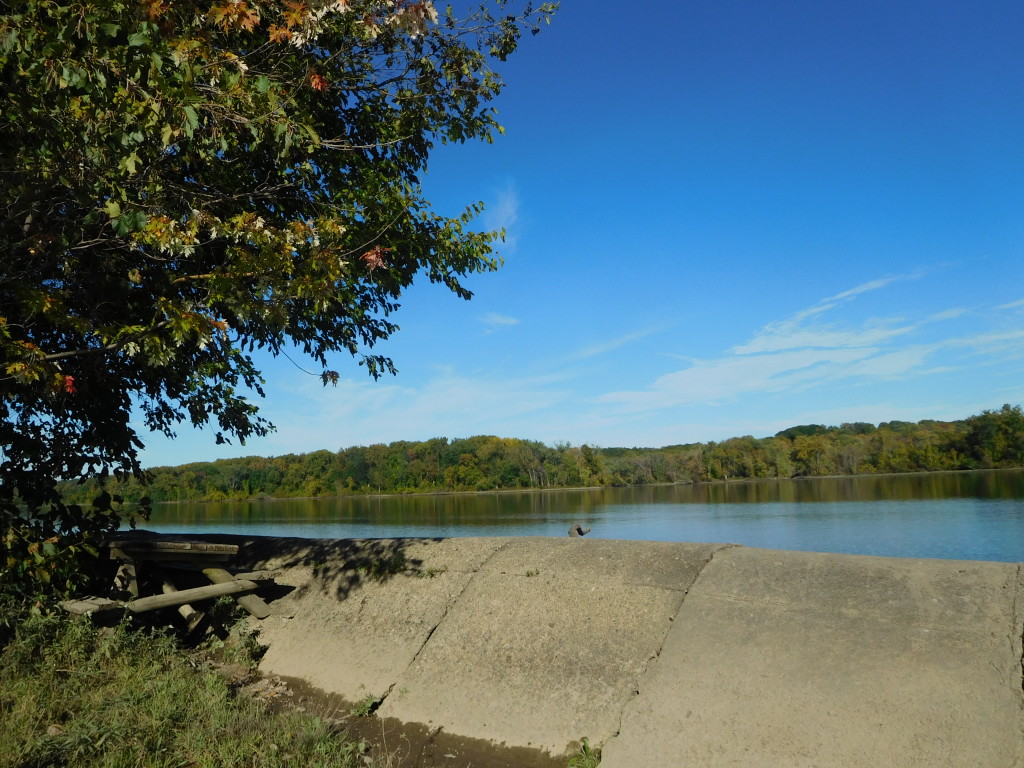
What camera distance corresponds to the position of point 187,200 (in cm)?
629

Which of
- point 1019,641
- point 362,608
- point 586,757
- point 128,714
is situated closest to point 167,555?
point 362,608

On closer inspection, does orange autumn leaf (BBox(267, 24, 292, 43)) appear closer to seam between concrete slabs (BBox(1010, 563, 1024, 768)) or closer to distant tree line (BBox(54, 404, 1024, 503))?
seam between concrete slabs (BBox(1010, 563, 1024, 768))

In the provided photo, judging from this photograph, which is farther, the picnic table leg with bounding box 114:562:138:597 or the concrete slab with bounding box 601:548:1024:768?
the picnic table leg with bounding box 114:562:138:597

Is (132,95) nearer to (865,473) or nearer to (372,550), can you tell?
(372,550)

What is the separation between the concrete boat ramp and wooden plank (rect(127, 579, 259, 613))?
51 cm

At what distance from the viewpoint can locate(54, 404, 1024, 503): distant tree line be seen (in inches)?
3442

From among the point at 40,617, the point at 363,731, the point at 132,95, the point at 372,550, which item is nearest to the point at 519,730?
the point at 363,731

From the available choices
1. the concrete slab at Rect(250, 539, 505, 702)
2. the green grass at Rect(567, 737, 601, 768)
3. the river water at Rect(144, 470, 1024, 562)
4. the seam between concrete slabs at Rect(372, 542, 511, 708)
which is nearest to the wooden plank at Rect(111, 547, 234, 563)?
the concrete slab at Rect(250, 539, 505, 702)

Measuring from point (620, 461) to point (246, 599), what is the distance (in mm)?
106848

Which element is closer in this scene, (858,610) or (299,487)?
(858,610)

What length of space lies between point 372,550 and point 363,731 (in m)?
2.73

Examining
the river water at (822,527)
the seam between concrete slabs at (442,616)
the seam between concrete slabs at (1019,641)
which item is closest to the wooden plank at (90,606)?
the seam between concrete slabs at (442,616)

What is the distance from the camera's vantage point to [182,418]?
9922 millimetres

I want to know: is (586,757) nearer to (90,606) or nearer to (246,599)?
(246,599)
